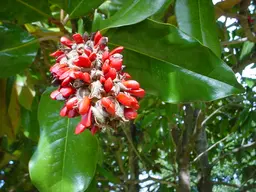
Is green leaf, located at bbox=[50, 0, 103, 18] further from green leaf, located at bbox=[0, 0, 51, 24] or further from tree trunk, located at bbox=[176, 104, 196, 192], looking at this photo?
tree trunk, located at bbox=[176, 104, 196, 192]

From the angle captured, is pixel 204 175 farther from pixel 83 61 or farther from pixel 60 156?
pixel 83 61

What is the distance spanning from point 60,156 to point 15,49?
0.28m

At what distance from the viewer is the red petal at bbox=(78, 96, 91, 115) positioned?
0.65 metres

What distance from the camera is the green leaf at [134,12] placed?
2.77 feet

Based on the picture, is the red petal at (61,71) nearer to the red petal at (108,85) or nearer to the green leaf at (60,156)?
the red petal at (108,85)

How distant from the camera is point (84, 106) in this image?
2.15ft

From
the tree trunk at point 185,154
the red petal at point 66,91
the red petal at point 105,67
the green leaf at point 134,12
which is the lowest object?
the tree trunk at point 185,154

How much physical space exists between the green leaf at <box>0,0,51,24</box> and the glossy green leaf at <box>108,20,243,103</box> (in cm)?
23

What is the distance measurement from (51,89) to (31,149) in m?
0.78

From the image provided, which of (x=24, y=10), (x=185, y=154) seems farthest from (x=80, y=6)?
(x=185, y=154)

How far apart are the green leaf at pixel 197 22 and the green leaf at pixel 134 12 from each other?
3.3 inches

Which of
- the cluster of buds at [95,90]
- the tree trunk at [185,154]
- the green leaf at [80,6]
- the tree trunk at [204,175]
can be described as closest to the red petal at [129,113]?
the cluster of buds at [95,90]

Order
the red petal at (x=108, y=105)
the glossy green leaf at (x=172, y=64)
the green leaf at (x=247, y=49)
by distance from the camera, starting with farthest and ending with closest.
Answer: the green leaf at (x=247, y=49) → the glossy green leaf at (x=172, y=64) → the red petal at (x=108, y=105)

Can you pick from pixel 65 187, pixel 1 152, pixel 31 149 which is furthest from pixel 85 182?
pixel 1 152
